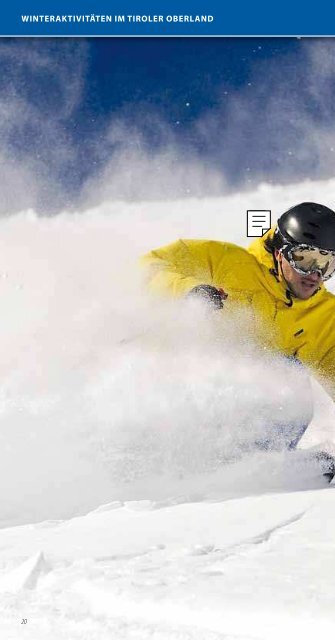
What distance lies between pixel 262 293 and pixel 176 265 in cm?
61

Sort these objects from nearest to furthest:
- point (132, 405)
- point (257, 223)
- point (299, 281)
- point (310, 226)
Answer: point (310, 226) → point (299, 281) → point (132, 405) → point (257, 223)

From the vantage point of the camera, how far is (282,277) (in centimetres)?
493

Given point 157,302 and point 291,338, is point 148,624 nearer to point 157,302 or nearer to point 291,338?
point 157,302

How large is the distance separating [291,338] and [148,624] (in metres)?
2.96

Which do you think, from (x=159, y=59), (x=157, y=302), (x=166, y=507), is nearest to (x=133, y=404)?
(x=157, y=302)

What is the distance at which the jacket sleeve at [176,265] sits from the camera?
4766mm

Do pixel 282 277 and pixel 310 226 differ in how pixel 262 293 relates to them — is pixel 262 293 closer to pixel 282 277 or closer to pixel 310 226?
pixel 282 277

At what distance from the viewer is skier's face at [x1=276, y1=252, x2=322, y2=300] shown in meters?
4.88
